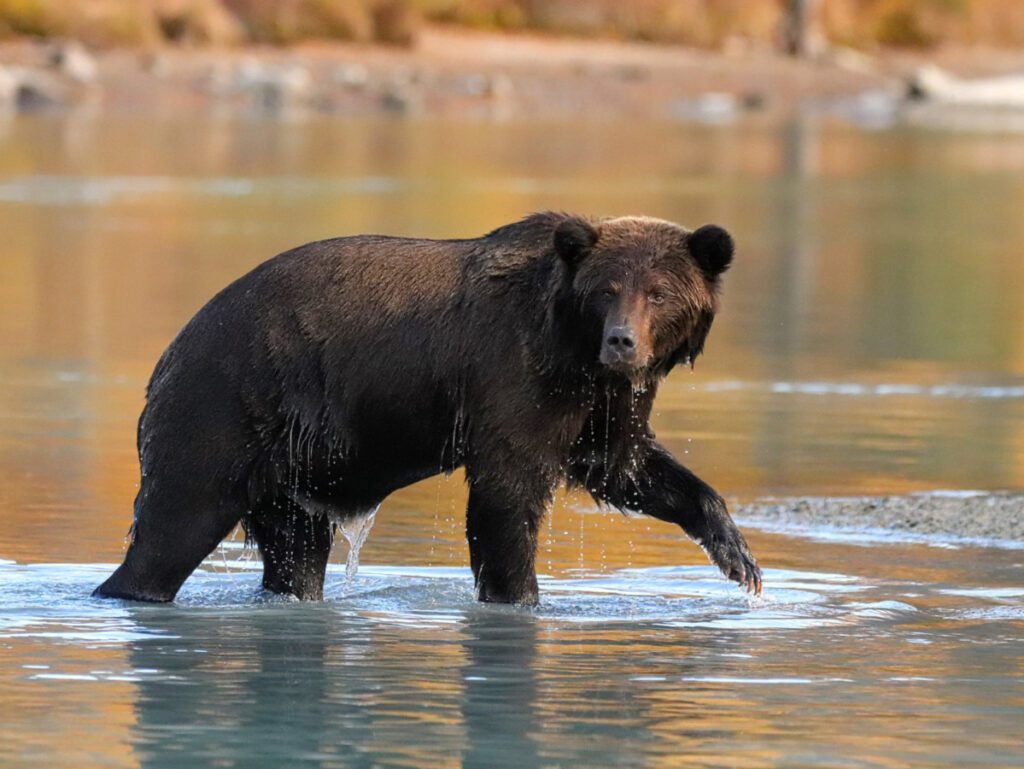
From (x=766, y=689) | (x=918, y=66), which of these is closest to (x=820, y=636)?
(x=766, y=689)

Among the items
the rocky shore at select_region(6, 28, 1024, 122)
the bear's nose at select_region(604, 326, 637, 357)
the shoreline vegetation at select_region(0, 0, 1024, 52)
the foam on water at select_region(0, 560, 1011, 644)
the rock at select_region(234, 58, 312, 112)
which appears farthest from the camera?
the shoreline vegetation at select_region(0, 0, 1024, 52)

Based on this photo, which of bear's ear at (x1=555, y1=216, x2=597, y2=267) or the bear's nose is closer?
the bear's nose

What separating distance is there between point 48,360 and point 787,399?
4493mm

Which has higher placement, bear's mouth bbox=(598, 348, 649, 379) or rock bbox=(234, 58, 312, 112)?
bear's mouth bbox=(598, 348, 649, 379)

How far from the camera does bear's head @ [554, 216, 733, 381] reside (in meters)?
8.12

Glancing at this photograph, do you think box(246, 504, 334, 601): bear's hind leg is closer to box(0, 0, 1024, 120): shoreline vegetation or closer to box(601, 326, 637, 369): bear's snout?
box(601, 326, 637, 369): bear's snout

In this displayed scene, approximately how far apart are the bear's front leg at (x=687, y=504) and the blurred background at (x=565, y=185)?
135 centimetres

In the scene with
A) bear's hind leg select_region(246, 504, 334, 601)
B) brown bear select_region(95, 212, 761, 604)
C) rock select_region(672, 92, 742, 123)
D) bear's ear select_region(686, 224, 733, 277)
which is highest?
bear's ear select_region(686, 224, 733, 277)

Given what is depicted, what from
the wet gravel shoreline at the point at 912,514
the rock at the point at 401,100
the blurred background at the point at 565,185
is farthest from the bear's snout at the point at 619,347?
the rock at the point at 401,100

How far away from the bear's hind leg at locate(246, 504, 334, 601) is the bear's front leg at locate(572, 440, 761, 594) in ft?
3.13

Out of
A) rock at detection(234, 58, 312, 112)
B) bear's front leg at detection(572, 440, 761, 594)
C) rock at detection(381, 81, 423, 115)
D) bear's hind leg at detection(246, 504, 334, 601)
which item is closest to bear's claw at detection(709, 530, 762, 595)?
bear's front leg at detection(572, 440, 761, 594)

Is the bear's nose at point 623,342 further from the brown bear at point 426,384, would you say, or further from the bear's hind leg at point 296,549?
the bear's hind leg at point 296,549

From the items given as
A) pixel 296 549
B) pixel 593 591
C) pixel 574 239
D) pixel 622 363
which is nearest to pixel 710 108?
pixel 593 591

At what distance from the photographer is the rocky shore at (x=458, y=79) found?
59438mm
